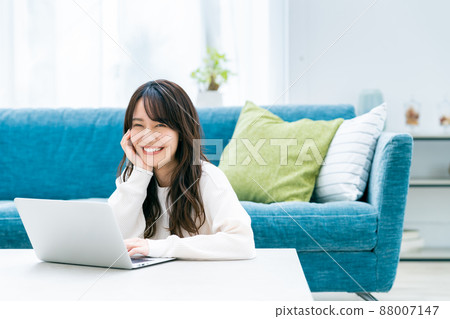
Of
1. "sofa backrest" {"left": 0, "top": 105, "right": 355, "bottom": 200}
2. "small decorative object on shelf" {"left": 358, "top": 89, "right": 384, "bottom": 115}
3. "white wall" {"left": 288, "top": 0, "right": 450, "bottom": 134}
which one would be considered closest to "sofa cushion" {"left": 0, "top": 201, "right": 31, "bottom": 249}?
"sofa backrest" {"left": 0, "top": 105, "right": 355, "bottom": 200}

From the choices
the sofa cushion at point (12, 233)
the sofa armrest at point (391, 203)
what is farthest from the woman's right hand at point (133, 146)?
the sofa armrest at point (391, 203)

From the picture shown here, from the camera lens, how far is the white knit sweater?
104cm

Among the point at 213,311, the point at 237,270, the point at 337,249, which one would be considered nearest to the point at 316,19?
the point at 337,249

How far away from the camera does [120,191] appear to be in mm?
1409

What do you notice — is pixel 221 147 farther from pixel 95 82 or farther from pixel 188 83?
pixel 95 82

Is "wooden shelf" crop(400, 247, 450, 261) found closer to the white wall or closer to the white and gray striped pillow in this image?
the white wall

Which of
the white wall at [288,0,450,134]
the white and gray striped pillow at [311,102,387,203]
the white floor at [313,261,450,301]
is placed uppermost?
the white wall at [288,0,450,134]

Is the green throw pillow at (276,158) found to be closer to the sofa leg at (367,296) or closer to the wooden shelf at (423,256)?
Result: the sofa leg at (367,296)

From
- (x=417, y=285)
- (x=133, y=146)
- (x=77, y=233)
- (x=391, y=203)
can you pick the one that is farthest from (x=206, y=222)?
(x=417, y=285)

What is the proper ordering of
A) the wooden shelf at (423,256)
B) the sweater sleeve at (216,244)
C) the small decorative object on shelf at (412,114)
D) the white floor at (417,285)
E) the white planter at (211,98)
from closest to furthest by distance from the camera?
1. the sweater sleeve at (216,244)
2. the white floor at (417,285)
3. the wooden shelf at (423,256)
4. the white planter at (211,98)
5. the small decorative object on shelf at (412,114)

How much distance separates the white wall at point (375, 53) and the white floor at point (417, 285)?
864 mm

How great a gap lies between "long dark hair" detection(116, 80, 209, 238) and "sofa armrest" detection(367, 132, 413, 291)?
2.40 feet

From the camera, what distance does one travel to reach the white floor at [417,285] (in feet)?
6.93

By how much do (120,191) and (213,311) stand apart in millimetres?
810
